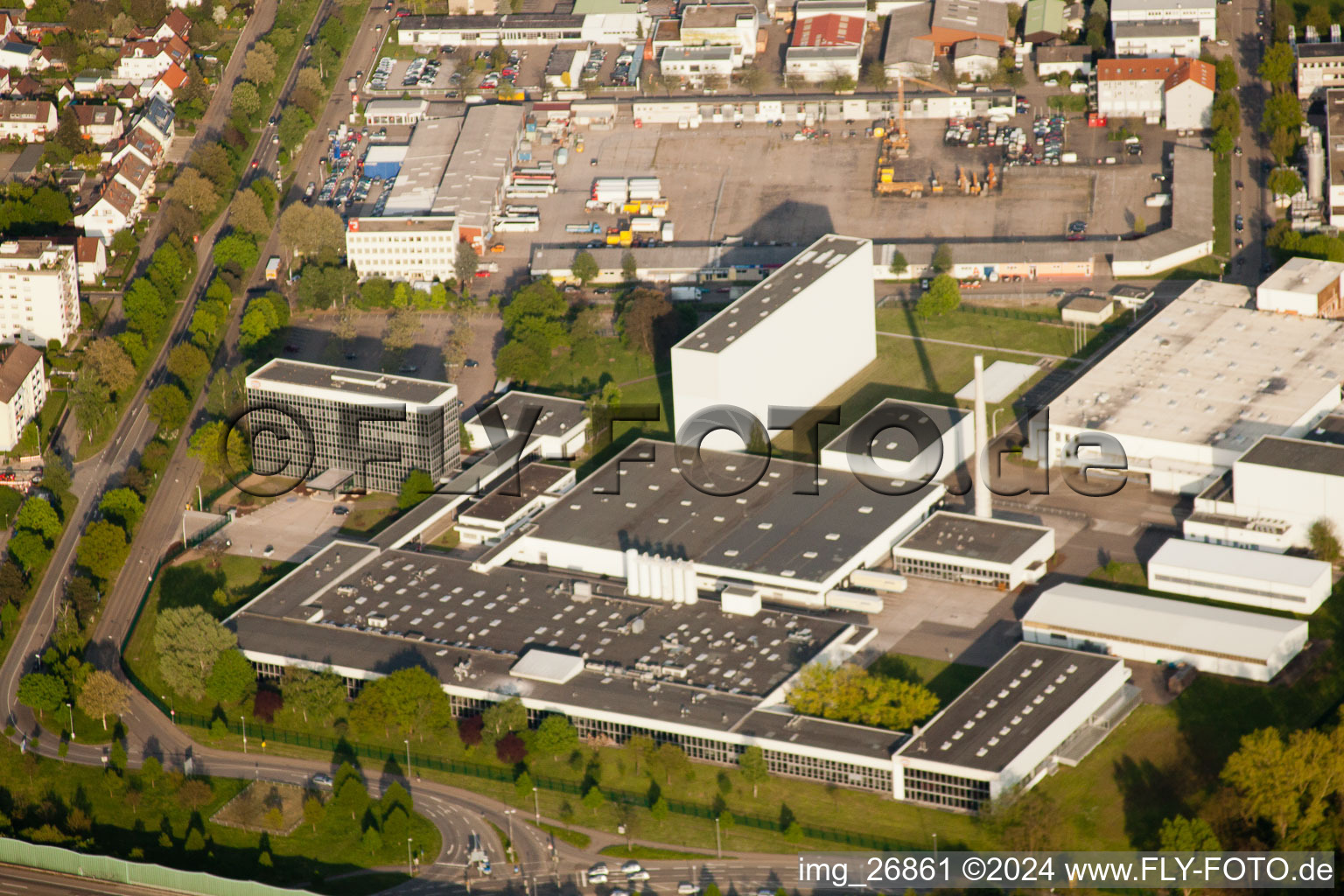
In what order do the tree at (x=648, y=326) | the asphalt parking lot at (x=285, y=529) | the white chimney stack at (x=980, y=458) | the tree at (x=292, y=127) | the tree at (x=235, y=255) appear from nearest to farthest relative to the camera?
the white chimney stack at (x=980, y=458) → the asphalt parking lot at (x=285, y=529) → the tree at (x=648, y=326) → the tree at (x=235, y=255) → the tree at (x=292, y=127)

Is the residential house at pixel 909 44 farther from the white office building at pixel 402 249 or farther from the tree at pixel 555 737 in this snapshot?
the tree at pixel 555 737

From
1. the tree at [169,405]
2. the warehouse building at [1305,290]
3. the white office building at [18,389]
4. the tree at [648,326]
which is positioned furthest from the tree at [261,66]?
the warehouse building at [1305,290]

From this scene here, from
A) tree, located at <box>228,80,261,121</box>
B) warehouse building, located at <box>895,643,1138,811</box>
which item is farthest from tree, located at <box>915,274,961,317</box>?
tree, located at <box>228,80,261,121</box>

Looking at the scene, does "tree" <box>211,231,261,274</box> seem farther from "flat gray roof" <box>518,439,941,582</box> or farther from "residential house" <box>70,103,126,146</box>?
"flat gray roof" <box>518,439,941,582</box>

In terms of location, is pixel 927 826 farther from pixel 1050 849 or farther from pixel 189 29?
pixel 189 29

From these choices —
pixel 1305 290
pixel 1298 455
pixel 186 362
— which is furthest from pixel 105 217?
pixel 1298 455

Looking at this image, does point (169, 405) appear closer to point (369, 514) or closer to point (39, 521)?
point (39, 521)
